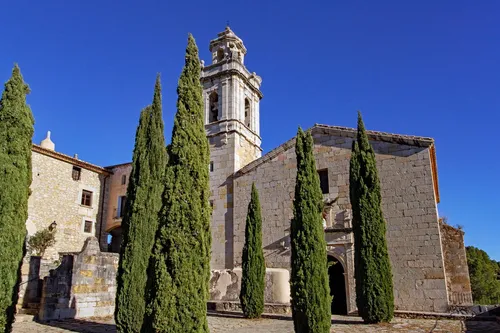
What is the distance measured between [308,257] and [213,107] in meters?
11.9

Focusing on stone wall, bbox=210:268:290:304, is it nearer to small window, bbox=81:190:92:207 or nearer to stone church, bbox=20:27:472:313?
stone church, bbox=20:27:472:313

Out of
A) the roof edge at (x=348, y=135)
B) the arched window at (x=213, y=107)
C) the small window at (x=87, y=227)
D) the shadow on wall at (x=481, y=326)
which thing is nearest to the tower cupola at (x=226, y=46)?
the arched window at (x=213, y=107)

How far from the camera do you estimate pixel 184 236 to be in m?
6.38

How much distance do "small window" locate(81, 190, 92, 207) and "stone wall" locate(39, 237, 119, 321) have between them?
10.6 meters

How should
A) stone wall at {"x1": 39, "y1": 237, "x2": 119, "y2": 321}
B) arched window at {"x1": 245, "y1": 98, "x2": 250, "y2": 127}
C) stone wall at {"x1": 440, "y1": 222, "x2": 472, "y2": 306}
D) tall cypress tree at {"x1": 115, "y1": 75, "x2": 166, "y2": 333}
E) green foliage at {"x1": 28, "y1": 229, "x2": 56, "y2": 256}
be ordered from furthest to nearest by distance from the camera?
arched window at {"x1": 245, "y1": 98, "x2": 250, "y2": 127} → green foliage at {"x1": 28, "y1": 229, "x2": 56, "y2": 256} → stone wall at {"x1": 440, "y1": 222, "x2": 472, "y2": 306} → stone wall at {"x1": 39, "y1": 237, "x2": 119, "y2": 321} → tall cypress tree at {"x1": 115, "y1": 75, "x2": 166, "y2": 333}

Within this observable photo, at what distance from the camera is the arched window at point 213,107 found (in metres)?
19.3

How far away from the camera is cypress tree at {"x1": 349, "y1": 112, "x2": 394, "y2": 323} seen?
11.2 metres

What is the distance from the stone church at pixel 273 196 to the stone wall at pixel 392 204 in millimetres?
34

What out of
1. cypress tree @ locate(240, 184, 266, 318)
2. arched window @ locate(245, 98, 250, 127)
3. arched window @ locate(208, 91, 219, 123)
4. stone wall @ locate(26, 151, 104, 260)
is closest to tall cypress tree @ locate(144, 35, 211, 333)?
cypress tree @ locate(240, 184, 266, 318)

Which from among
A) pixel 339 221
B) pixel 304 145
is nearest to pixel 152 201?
pixel 304 145

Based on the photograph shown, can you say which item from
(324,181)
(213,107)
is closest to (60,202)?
(213,107)

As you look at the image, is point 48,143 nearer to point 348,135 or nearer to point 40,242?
point 40,242

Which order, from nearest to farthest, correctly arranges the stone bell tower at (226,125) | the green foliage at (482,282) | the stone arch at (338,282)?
the stone arch at (338,282) < the stone bell tower at (226,125) < the green foliage at (482,282)

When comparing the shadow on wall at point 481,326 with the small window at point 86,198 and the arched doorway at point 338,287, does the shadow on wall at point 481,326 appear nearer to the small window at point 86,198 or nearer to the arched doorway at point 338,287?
the arched doorway at point 338,287
